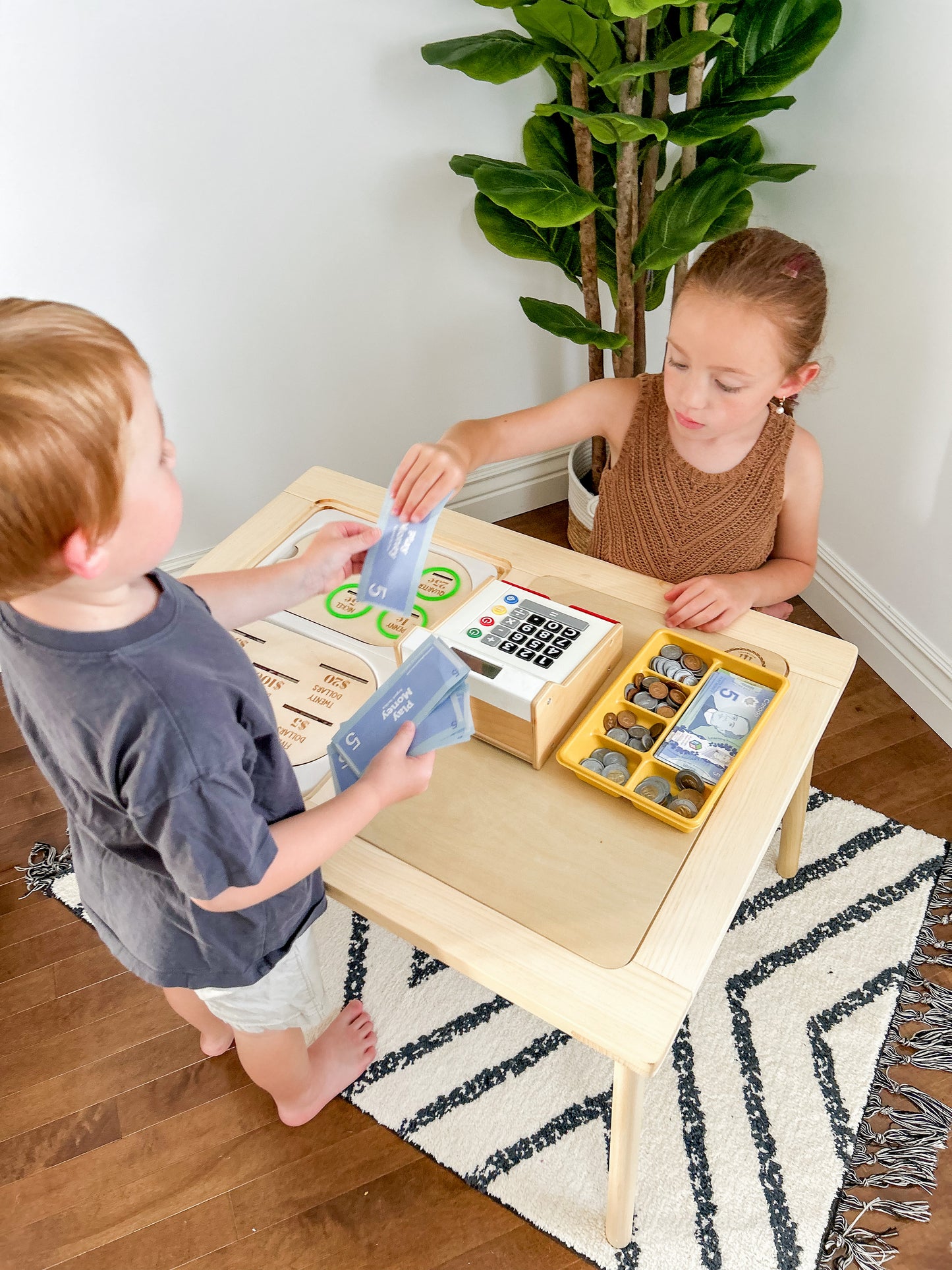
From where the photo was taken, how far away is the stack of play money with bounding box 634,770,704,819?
885 mm

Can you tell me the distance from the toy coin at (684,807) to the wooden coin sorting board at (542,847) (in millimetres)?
24

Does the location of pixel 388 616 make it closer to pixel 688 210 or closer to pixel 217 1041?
pixel 217 1041

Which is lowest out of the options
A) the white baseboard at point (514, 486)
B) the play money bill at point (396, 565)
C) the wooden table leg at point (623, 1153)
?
the wooden table leg at point (623, 1153)

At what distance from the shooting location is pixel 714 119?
4.35 feet

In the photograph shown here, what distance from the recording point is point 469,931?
826 mm

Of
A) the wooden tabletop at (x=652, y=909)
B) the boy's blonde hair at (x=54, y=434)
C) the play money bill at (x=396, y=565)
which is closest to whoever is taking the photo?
the boy's blonde hair at (x=54, y=434)

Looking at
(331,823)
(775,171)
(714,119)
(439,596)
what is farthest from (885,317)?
(331,823)

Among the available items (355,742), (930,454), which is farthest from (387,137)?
(355,742)

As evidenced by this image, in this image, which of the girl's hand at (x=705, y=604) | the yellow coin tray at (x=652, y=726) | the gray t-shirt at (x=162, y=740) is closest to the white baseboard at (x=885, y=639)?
the girl's hand at (x=705, y=604)

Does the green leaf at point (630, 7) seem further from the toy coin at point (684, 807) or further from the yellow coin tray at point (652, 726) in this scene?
the toy coin at point (684, 807)

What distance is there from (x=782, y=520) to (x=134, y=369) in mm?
967

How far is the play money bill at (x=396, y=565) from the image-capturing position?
1017 millimetres

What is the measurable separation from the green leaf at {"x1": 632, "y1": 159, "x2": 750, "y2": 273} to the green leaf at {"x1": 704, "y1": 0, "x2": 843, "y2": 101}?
0.10 m

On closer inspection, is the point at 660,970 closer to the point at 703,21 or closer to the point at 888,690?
the point at 888,690
